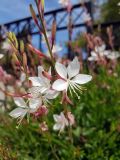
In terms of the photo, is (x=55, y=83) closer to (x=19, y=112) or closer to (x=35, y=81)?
(x=35, y=81)

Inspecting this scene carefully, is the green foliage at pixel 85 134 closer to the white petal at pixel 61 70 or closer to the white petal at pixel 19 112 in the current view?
the white petal at pixel 19 112

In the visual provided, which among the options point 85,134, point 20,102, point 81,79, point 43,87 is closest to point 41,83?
point 43,87

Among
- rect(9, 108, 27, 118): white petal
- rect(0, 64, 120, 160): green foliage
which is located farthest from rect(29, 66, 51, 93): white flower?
rect(0, 64, 120, 160): green foliage

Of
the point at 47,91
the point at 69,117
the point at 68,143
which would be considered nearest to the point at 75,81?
the point at 47,91

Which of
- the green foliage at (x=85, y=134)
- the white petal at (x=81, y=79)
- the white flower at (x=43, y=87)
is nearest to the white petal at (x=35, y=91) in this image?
the white flower at (x=43, y=87)

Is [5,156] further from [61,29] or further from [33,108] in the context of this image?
[61,29]

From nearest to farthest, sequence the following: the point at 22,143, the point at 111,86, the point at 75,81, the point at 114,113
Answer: the point at 75,81
the point at 22,143
the point at 114,113
the point at 111,86
